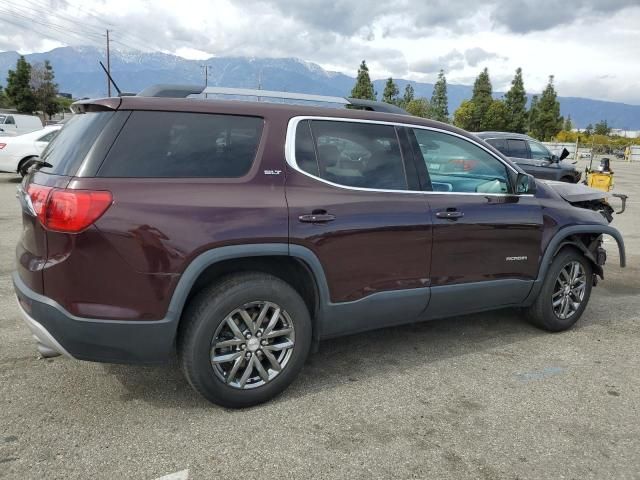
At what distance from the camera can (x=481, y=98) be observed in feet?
218

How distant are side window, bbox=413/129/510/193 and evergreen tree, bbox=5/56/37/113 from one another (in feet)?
211

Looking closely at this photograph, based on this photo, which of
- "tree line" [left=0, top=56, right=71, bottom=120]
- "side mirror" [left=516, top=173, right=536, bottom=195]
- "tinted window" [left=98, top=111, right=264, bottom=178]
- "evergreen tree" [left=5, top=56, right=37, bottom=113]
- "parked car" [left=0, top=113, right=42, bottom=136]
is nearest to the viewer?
"tinted window" [left=98, top=111, right=264, bottom=178]

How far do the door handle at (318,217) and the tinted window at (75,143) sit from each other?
120cm

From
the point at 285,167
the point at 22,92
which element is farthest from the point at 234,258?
the point at 22,92

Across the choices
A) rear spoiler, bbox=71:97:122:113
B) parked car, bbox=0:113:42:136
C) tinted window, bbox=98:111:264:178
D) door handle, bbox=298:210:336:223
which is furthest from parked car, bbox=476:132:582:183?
parked car, bbox=0:113:42:136

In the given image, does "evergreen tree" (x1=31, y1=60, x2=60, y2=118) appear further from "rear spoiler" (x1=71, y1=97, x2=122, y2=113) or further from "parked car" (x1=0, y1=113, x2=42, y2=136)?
"rear spoiler" (x1=71, y1=97, x2=122, y2=113)

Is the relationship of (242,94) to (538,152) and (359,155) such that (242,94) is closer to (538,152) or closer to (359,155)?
(359,155)

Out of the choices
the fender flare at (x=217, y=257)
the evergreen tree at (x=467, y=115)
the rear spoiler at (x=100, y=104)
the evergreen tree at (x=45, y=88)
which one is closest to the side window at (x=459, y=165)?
the fender flare at (x=217, y=257)

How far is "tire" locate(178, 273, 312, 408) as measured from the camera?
9.45 feet

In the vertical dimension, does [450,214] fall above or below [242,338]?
above

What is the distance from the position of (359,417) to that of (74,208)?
195cm

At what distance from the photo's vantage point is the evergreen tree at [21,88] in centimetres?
A: 5641

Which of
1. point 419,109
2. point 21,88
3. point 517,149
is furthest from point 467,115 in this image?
point 517,149

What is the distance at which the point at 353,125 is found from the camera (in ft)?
11.4
